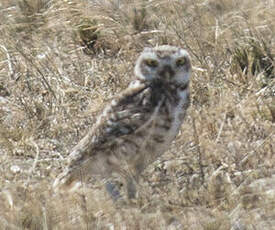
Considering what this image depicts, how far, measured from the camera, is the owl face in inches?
170

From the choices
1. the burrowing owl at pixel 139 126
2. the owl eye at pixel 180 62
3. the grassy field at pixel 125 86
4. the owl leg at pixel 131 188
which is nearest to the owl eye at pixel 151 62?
the burrowing owl at pixel 139 126

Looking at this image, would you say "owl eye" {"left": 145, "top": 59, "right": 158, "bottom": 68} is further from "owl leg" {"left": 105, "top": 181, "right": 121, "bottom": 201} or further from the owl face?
"owl leg" {"left": 105, "top": 181, "right": 121, "bottom": 201}

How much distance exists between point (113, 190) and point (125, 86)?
1656 mm

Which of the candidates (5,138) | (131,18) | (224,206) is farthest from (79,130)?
(131,18)

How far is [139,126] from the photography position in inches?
163

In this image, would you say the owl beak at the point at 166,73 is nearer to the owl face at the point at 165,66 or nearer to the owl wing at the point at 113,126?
the owl face at the point at 165,66

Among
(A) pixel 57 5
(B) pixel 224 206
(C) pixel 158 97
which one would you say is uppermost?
(C) pixel 158 97

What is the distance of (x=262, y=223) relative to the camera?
370 centimetres

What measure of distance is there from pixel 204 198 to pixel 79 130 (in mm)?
1341

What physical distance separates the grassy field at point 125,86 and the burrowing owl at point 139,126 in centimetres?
13

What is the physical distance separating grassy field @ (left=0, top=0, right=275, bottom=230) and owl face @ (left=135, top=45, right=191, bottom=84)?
15.5 inches

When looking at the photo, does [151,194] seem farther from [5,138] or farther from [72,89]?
[72,89]

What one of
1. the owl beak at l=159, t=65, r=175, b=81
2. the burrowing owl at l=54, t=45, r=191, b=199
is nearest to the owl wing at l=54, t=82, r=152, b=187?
the burrowing owl at l=54, t=45, r=191, b=199

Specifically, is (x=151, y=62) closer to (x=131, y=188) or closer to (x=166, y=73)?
(x=166, y=73)
